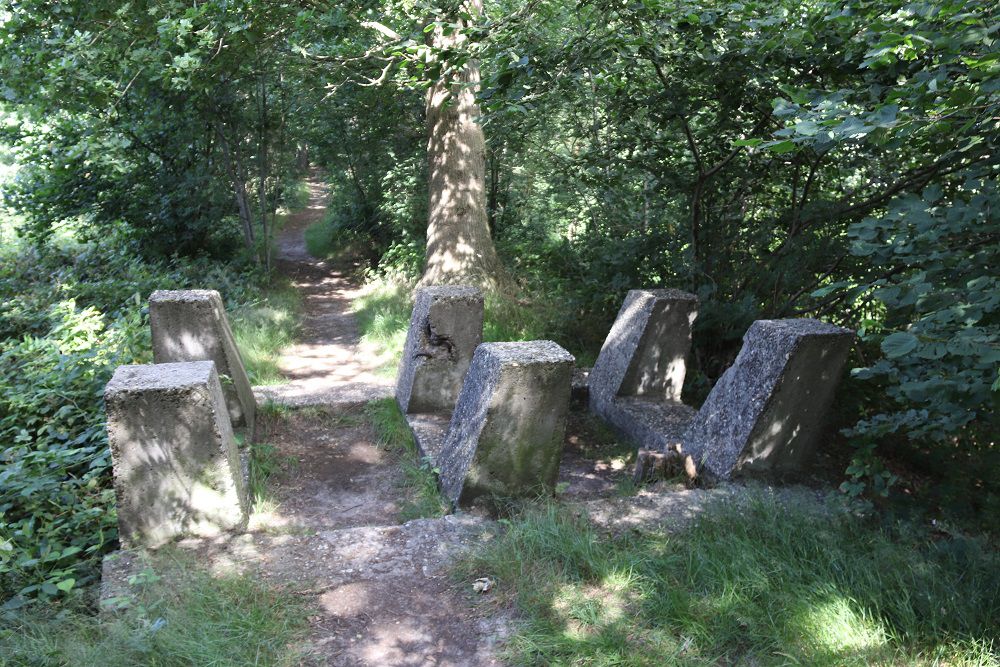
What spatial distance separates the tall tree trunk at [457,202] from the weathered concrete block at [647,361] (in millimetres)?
4181

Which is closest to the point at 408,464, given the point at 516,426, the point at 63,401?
the point at 516,426

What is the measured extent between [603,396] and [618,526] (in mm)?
2462

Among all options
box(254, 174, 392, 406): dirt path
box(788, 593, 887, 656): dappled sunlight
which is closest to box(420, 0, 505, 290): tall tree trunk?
box(254, 174, 392, 406): dirt path

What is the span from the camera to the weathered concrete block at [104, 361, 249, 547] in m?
3.48

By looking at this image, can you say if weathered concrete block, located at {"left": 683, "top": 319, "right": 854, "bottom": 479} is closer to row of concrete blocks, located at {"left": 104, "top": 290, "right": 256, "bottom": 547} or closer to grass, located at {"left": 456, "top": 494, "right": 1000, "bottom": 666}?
grass, located at {"left": 456, "top": 494, "right": 1000, "bottom": 666}

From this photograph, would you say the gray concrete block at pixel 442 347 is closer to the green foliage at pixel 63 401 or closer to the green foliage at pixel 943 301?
the green foliage at pixel 63 401

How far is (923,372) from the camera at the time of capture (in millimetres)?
3373

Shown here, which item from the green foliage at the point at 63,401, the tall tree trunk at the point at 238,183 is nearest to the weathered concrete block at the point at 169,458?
the green foliage at the point at 63,401

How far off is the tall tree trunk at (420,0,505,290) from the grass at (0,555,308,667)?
23.2 feet

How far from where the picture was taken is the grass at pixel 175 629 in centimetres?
262

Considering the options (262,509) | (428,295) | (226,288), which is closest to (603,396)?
(428,295)

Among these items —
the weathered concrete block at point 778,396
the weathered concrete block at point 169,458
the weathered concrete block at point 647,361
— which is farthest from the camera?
the weathered concrete block at point 647,361

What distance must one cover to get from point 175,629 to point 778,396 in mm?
3269

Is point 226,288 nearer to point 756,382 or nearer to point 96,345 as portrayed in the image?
point 96,345
